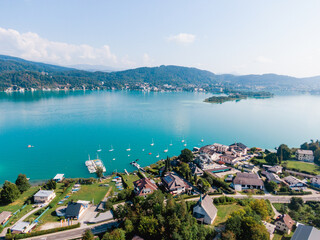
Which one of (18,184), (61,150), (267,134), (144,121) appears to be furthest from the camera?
(144,121)

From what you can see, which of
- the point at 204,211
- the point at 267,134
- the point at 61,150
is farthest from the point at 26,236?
the point at 267,134

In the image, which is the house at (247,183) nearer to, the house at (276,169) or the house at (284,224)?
the house at (276,169)

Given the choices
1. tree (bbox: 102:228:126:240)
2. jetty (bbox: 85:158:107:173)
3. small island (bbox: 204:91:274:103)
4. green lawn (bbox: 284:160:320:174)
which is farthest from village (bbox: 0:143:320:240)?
small island (bbox: 204:91:274:103)

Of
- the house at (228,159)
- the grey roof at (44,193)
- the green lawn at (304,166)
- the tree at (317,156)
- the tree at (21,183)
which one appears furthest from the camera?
the tree at (317,156)

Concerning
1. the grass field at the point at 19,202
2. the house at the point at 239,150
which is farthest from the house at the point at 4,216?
the house at the point at 239,150

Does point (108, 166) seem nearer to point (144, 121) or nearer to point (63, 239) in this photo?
point (63, 239)

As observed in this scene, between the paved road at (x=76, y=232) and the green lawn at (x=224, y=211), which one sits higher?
the green lawn at (x=224, y=211)

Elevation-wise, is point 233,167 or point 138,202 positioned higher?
point 138,202

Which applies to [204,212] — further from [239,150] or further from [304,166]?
[304,166]
